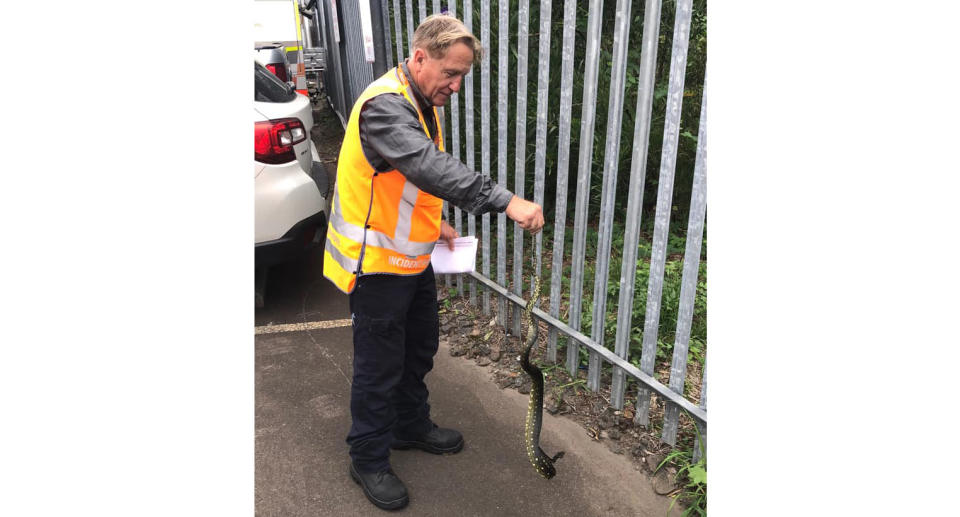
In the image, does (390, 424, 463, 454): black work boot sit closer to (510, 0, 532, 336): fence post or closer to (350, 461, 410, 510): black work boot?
(350, 461, 410, 510): black work boot

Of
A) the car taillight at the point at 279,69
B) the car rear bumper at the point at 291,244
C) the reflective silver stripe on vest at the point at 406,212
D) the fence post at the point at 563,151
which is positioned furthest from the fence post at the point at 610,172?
the car taillight at the point at 279,69

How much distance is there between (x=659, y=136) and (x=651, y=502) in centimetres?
281

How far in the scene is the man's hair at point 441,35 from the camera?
Result: 2.13m

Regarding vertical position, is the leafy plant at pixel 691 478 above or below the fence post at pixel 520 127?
below

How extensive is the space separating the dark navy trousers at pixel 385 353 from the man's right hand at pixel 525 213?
0.52 m

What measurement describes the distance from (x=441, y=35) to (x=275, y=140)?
76.2 inches

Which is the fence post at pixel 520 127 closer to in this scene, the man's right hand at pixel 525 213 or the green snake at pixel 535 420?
the green snake at pixel 535 420

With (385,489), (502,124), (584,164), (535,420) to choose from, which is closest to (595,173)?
(502,124)

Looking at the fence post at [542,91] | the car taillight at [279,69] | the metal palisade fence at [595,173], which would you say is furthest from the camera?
the car taillight at [279,69]

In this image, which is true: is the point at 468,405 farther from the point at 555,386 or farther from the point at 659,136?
the point at 659,136

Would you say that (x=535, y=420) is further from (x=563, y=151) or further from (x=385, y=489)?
(x=563, y=151)

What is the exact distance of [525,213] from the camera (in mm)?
2104

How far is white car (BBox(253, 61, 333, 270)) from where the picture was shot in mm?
3713

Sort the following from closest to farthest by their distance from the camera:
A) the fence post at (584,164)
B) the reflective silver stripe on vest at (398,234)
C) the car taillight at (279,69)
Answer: the reflective silver stripe on vest at (398,234)
the fence post at (584,164)
the car taillight at (279,69)
